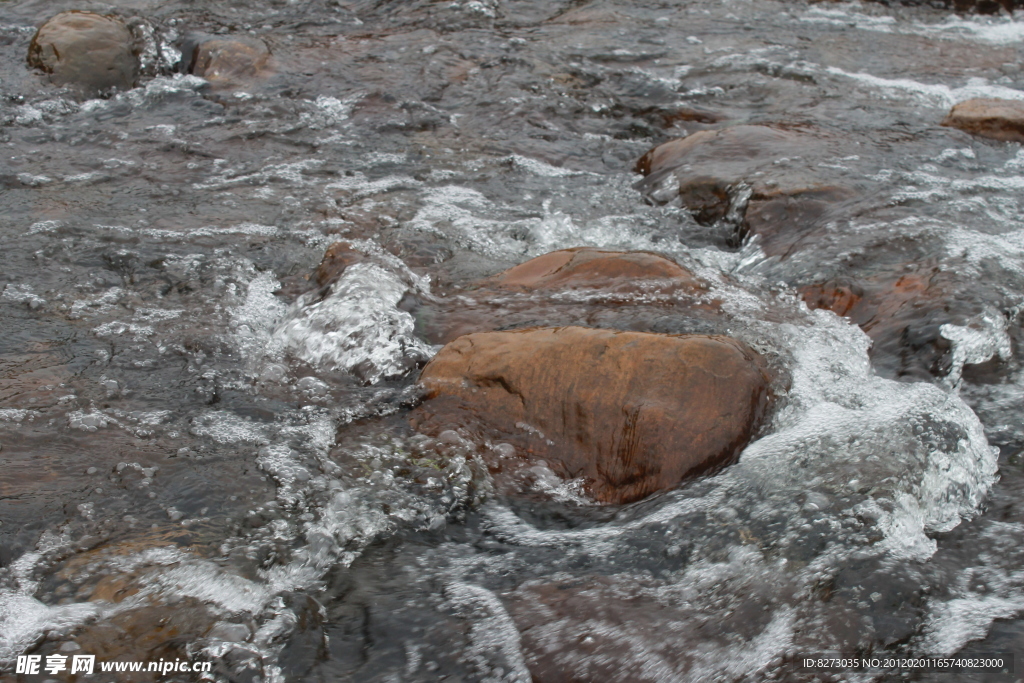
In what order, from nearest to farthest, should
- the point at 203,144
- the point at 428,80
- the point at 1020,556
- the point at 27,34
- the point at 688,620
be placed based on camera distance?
1. the point at 688,620
2. the point at 1020,556
3. the point at 203,144
4. the point at 428,80
5. the point at 27,34

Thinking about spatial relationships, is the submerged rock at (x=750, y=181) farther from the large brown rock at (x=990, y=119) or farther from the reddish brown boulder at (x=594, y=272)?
the large brown rock at (x=990, y=119)

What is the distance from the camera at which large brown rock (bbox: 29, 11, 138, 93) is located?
6133 millimetres

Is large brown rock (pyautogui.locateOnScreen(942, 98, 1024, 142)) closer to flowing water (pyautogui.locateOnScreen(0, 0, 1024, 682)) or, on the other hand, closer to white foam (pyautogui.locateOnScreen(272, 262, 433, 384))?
flowing water (pyautogui.locateOnScreen(0, 0, 1024, 682))

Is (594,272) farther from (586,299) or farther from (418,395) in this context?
(418,395)

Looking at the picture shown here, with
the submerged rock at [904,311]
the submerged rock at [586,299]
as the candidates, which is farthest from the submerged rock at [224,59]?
the submerged rock at [904,311]

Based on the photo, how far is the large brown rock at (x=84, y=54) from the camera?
20.1ft

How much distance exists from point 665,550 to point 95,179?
4318mm

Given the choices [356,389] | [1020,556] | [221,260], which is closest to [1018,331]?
[1020,556]

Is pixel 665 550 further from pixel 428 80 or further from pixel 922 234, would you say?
pixel 428 80

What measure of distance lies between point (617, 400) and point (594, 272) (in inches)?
40.5

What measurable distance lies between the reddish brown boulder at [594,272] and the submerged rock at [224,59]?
3768 millimetres

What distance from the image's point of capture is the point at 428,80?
643cm

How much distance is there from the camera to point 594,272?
12.2ft

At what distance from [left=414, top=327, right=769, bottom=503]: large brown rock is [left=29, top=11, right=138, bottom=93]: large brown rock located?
482cm
